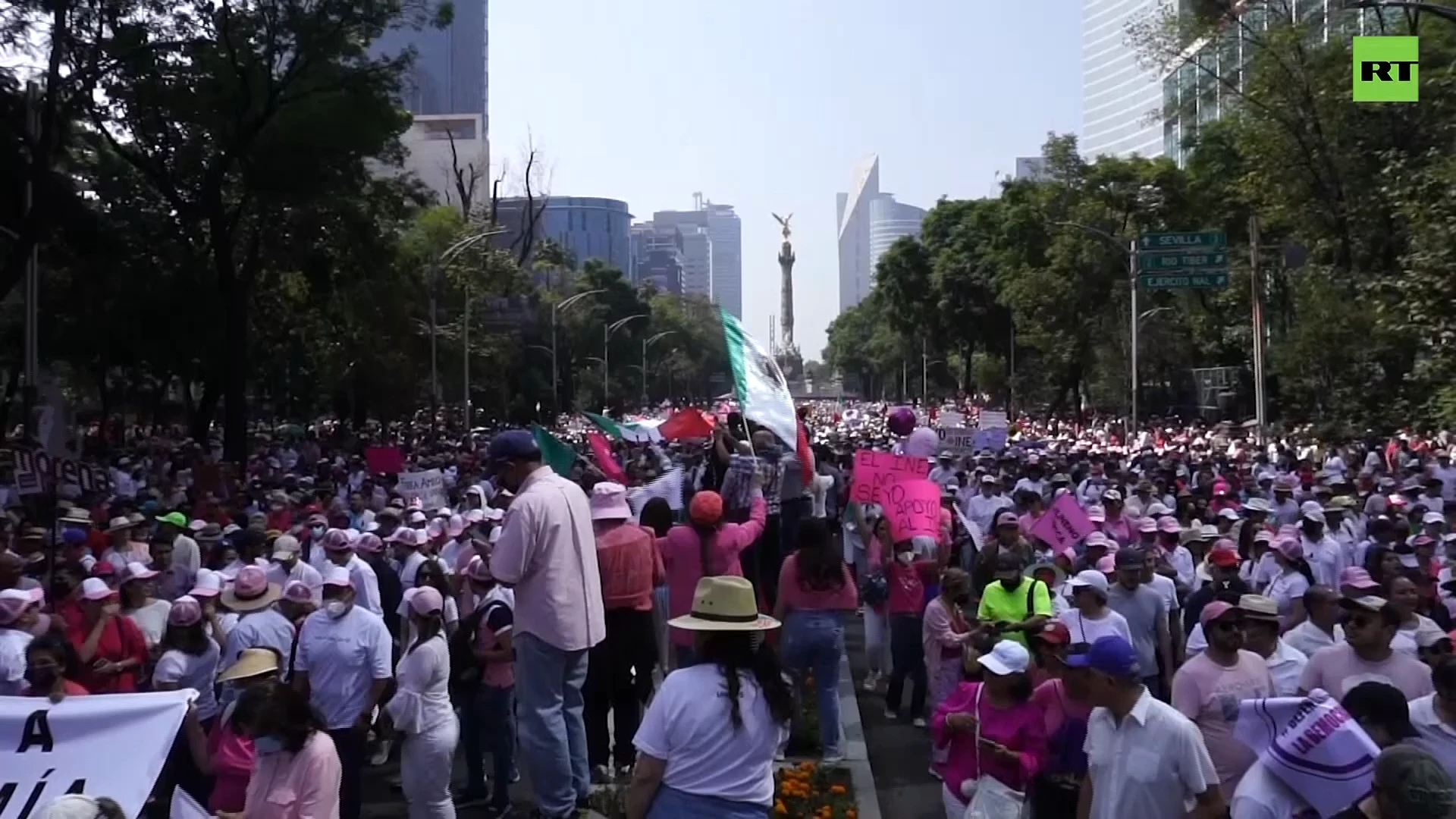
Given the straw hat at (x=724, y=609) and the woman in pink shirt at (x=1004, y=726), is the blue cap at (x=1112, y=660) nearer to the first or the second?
the woman in pink shirt at (x=1004, y=726)

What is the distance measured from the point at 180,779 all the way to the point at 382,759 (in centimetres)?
342

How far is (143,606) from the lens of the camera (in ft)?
28.4

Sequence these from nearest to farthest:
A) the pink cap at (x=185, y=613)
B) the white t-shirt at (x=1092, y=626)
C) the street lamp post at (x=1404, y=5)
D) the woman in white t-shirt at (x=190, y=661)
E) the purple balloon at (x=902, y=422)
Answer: the woman in white t-shirt at (x=190, y=661) → the pink cap at (x=185, y=613) → the white t-shirt at (x=1092, y=626) → the street lamp post at (x=1404, y=5) → the purple balloon at (x=902, y=422)

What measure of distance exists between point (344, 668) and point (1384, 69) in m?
16.6

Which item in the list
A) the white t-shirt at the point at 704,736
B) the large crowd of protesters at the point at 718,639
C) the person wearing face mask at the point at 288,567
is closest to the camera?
the white t-shirt at the point at 704,736

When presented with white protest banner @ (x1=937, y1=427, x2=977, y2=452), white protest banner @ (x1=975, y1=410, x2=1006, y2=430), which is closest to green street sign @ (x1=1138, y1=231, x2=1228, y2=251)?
white protest banner @ (x1=975, y1=410, x2=1006, y2=430)

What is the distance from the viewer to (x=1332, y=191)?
3662 centimetres

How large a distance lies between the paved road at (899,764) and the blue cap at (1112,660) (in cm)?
380

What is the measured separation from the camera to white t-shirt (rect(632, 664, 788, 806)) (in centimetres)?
454

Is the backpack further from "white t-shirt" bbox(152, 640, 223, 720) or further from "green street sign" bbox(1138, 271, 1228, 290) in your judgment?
"green street sign" bbox(1138, 271, 1228, 290)

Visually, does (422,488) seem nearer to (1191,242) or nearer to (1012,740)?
(1012,740)

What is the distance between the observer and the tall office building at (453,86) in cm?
10750

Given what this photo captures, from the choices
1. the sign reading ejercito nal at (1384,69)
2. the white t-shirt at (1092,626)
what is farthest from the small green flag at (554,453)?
the sign reading ejercito nal at (1384,69)

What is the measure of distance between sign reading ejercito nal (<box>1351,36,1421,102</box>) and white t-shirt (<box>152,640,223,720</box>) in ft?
46.9
